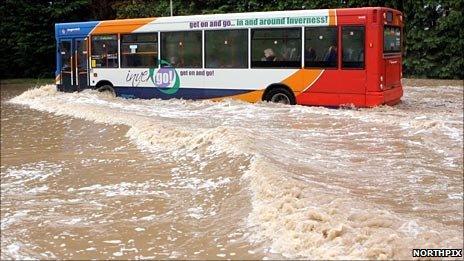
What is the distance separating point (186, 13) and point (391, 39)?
59.8 ft

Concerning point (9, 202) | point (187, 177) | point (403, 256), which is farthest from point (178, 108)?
point (403, 256)

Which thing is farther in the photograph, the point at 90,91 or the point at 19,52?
the point at 19,52

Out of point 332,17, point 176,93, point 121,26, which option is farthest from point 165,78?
point 332,17

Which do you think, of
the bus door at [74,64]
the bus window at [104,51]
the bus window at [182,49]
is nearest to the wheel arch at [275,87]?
the bus window at [182,49]

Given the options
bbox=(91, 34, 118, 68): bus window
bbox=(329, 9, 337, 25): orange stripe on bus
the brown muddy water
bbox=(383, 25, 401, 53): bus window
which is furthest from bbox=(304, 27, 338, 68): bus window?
bbox=(91, 34, 118, 68): bus window

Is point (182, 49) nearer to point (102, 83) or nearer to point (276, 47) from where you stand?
point (276, 47)

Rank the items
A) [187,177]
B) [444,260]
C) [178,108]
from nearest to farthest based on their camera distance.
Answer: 1. [444,260]
2. [187,177]
3. [178,108]

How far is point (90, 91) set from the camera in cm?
1942

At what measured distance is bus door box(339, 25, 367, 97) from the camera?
14422 millimetres

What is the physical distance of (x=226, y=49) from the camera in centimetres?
1666

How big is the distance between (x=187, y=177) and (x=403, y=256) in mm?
4225

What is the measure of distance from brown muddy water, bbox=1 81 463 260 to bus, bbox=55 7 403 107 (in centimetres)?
97

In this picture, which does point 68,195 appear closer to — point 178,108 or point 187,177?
point 187,177

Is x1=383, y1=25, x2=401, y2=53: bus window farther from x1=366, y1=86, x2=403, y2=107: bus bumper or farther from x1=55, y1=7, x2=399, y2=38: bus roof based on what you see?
x1=366, y1=86, x2=403, y2=107: bus bumper
